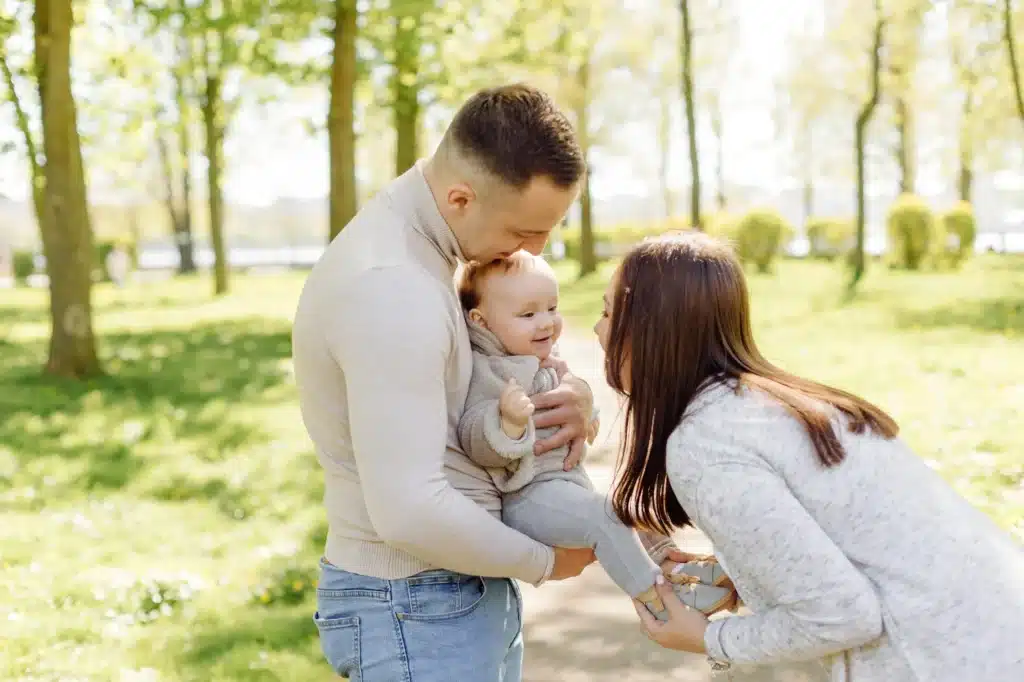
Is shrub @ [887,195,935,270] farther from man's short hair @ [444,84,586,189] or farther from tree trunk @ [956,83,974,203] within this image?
man's short hair @ [444,84,586,189]

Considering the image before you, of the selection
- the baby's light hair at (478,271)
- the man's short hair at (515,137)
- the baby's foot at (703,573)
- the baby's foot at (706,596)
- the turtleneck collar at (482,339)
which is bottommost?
the baby's foot at (706,596)

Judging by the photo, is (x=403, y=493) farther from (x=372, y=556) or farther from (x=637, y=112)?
(x=637, y=112)

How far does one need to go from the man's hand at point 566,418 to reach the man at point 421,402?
195 mm

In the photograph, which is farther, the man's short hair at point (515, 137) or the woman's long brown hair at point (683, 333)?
the woman's long brown hair at point (683, 333)

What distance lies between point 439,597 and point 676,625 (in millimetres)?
552

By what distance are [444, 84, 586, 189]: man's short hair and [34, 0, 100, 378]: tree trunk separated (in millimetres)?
10427

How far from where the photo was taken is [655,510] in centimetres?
245

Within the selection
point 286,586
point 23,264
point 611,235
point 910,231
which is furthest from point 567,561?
point 23,264

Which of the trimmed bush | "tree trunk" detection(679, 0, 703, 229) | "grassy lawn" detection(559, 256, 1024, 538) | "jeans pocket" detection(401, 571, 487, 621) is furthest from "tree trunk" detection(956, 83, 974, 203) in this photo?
Answer: "jeans pocket" detection(401, 571, 487, 621)

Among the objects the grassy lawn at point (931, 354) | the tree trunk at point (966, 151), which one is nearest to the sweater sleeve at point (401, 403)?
the grassy lawn at point (931, 354)

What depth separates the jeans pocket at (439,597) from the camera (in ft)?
7.32

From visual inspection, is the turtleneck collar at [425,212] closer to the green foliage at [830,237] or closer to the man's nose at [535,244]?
the man's nose at [535,244]

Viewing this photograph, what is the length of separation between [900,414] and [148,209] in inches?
2782

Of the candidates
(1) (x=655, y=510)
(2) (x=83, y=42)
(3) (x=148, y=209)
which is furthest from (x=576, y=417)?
(3) (x=148, y=209)
